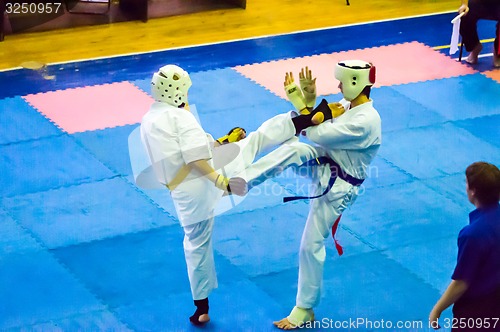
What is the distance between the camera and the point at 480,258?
4902mm

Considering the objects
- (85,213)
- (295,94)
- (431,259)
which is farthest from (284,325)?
(85,213)

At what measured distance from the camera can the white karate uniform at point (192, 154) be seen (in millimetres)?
6023

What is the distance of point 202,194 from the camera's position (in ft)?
20.4

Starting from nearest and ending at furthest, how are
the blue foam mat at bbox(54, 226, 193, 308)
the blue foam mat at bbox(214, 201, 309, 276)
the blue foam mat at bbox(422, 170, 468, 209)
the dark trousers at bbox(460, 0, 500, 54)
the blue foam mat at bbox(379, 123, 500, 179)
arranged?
1. the blue foam mat at bbox(54, 226, 193, 308)
2. the blue foam mat at bbox(214, 201, 309, 276)
3. the blue foam mat at bbox(422, 170, 468, 209)
4. the blue foam mat at bbox(379, 123, 500, 179)
5. the dark trousers at bbox(460, 0, 500, 54)

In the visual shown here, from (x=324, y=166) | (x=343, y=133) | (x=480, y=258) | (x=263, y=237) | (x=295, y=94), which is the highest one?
(x=295, y=94)

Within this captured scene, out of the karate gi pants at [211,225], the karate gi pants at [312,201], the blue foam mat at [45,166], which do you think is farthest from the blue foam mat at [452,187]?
Result: the blue foam mat at [45,166]

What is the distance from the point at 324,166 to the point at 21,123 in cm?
502

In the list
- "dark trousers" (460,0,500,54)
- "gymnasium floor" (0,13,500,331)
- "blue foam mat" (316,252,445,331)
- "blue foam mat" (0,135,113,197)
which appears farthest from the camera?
"dark trousers" (460,0,500,54)

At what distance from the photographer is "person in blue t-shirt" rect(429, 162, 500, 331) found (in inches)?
192

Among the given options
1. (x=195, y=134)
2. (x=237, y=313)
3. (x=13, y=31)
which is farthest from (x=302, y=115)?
(x=13, y=31)

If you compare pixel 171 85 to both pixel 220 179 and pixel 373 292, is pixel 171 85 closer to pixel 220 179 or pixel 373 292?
pixel 220 179

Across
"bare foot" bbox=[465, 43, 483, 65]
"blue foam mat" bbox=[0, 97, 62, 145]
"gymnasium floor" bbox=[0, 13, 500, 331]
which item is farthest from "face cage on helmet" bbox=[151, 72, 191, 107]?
"bare foot" bbox=[465, 43, 483, 65]

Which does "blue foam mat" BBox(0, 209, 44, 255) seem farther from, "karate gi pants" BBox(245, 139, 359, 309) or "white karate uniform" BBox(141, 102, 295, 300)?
"karate gi pants" BBox(245, 139, 359, 309)

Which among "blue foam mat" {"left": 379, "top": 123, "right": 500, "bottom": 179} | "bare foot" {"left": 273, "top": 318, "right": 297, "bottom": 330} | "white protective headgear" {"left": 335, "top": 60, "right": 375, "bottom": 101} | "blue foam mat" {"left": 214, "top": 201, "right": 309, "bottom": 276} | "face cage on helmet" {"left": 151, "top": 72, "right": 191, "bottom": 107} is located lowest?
"blue foam mat" {"left": 214, "top": 201, "right": 309, "bottom": 276}
